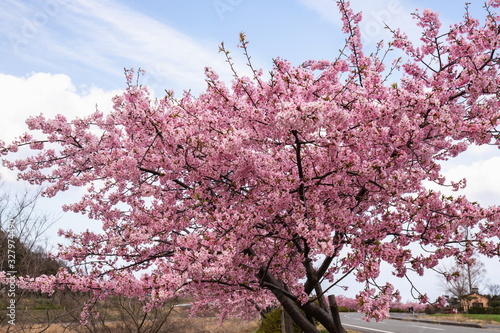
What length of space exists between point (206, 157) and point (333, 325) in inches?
132

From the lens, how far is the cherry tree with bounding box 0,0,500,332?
5523 mm

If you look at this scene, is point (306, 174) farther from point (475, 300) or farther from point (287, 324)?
point (475, 300)

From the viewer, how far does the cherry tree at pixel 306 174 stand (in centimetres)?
552

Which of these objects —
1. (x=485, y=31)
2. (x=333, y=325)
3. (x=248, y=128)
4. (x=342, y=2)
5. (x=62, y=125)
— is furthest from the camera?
(x=62, y=125)

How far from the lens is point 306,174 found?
608 centimetres

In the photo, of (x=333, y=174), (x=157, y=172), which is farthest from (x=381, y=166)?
(x=157, y=172)

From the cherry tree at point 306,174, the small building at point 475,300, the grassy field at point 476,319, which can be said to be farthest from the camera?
the small building at point 475,300

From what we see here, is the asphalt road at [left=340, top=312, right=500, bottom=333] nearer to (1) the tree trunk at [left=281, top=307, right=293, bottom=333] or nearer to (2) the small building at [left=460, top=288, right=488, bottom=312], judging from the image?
(1) the tree trunk at [left=281, top=307, right=293, bottom=333]

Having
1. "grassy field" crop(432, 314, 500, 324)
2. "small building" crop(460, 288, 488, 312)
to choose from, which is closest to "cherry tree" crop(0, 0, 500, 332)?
"grassy field" crop(432, 314, 500, 324)

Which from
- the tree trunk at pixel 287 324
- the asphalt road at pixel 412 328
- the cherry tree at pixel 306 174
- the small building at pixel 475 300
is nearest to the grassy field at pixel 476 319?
the asphalt road at pixel 412 328

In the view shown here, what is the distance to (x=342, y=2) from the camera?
8211mm

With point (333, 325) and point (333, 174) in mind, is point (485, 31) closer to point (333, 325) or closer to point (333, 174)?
point (333, 174)

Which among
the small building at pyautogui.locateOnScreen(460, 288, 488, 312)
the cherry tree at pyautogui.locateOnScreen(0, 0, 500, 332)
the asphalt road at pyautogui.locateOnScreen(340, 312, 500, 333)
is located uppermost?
the cherry tree at pyautogui.locateOnScreen(0, 0, 500, 332)

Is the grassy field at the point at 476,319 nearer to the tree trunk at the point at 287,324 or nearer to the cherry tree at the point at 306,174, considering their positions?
the tree trunk at the point at 287,324
